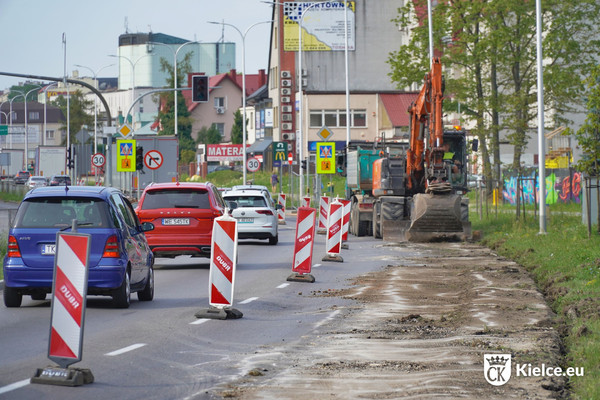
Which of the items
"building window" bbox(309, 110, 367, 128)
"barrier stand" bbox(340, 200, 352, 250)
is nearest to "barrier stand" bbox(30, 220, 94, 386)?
"barrier stand" bbox(340, 200, 352, 250)

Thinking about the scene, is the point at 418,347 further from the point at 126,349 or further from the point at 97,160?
the point at 97,160

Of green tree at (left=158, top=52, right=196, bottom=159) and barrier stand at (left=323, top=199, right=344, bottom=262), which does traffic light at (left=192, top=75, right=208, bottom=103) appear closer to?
barrier stand at (left=323, top=199, right=344, bottom=262)

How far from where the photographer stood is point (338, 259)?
25.8 meters

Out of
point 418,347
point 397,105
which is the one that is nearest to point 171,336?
point 418,347

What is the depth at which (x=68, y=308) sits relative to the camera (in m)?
9.73

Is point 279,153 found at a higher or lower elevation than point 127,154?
higher

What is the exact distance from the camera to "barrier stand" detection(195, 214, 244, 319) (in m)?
14.5

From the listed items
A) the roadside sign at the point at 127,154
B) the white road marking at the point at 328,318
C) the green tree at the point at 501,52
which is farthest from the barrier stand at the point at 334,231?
the green tree at the point at 501,52

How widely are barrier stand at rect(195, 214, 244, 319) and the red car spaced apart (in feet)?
28.1

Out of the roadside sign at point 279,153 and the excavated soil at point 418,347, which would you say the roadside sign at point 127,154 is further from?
the excavated soil at point 418,347

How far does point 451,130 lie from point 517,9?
13.7m

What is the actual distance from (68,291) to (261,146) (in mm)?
98364

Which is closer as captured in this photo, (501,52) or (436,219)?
(436,219)

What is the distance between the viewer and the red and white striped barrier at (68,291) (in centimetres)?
960
